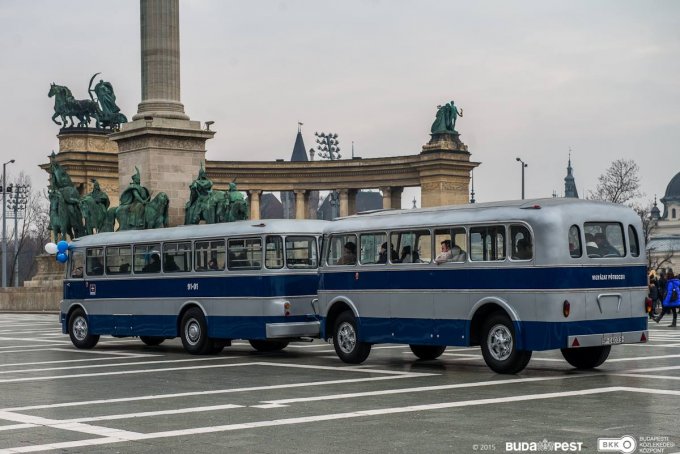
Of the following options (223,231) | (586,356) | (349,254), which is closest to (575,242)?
(586,356)

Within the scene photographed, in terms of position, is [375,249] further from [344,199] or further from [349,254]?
[344,199]

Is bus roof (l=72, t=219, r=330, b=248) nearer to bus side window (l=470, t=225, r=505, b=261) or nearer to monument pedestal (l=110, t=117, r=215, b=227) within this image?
bus side window (l=470, t=225, r=505, b=261)

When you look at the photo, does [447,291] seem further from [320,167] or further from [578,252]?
[320,167]

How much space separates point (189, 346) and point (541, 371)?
853 cm

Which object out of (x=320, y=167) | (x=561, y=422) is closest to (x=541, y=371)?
(x=561, y=422)

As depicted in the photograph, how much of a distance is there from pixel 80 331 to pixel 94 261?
167 cm

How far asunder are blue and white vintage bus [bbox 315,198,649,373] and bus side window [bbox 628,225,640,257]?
23 mm

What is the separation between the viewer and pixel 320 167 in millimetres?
78688

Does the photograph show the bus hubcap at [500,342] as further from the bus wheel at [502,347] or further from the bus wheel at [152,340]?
the bus wheel at [152,340]

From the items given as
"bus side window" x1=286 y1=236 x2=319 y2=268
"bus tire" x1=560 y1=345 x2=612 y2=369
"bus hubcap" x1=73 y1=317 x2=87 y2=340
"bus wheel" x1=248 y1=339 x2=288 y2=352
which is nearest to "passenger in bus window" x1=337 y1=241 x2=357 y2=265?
"bus side window" x1=286 y1=236 x2=319 y2=268

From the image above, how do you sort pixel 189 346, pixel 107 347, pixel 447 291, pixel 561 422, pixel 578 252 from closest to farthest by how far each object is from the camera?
1. pixel 561 422
2. pixel 578 252
3. pixel 447 291
4. pixel 189 346
5. pixel 107 347

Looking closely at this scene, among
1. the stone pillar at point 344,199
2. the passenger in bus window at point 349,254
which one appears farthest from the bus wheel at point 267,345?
the stone pillar at point 344,199

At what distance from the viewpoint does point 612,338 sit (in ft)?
58.8

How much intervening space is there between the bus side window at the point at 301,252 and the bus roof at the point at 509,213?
8.09 ft
